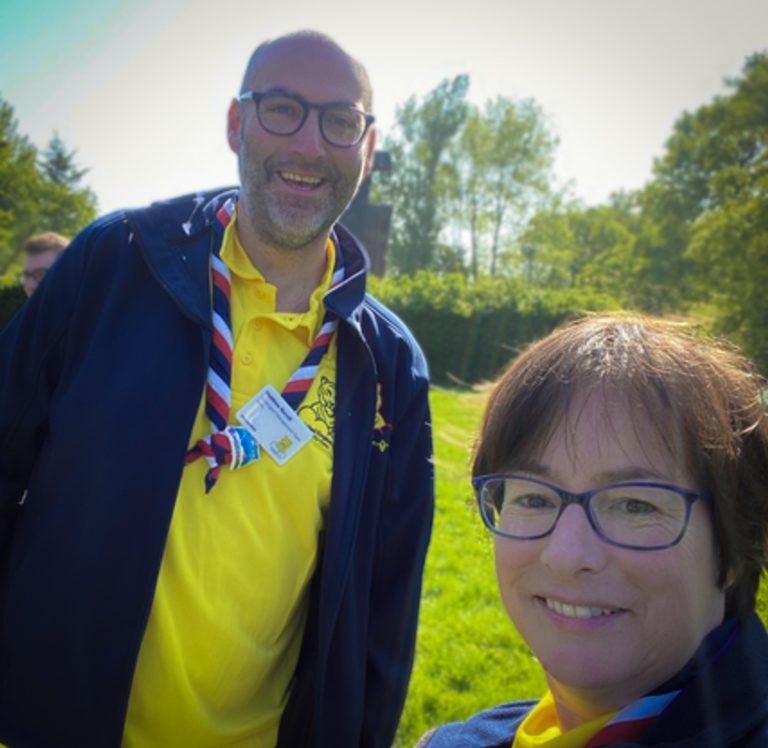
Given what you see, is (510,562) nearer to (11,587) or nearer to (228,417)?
(228,417)

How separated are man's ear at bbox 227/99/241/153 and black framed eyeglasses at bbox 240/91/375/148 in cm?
14

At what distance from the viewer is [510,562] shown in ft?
4.34

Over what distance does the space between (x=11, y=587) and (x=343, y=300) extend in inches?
50.8

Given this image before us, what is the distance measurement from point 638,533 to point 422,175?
4208cm

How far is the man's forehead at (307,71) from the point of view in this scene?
7.13 ft

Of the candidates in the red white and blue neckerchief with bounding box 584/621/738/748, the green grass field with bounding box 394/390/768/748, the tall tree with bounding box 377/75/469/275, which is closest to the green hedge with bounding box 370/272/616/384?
the green grass field with bounding box 394/390/768/748

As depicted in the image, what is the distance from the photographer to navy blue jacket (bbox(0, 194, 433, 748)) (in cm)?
169

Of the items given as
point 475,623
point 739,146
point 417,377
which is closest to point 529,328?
point 739,146

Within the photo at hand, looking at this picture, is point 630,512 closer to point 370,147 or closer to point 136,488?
point 136,488

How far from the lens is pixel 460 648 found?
407 centimetres

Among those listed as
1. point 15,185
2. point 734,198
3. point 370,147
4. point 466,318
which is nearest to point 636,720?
point 370,147

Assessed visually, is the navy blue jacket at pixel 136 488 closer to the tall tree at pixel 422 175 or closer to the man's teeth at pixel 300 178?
the man's teeth at pixel 300 178

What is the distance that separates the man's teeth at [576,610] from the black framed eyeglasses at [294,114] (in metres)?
1.67

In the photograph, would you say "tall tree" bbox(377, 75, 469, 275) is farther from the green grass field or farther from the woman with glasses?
the woman with glasses
